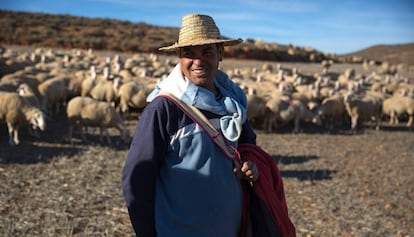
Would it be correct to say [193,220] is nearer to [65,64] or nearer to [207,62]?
[207,62]

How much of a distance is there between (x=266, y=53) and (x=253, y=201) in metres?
41.9

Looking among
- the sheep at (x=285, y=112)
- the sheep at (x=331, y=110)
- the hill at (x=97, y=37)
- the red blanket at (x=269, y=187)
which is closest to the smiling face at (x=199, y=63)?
the red blanket at (x=269, y=187)

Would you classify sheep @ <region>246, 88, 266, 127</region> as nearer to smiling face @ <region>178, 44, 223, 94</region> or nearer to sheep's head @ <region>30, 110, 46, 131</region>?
sheep's head @ <region>30, 110, 46, 131</region>

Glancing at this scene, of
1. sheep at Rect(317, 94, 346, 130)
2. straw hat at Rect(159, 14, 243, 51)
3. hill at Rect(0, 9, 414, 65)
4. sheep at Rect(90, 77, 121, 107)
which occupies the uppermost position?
hill at Rect(0, 9, 414, 65)

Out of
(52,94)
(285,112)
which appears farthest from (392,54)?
(52,94)

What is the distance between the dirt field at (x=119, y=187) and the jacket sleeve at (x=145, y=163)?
316cm

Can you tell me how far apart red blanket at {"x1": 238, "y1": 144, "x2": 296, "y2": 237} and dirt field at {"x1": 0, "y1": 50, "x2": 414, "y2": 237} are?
3.10m

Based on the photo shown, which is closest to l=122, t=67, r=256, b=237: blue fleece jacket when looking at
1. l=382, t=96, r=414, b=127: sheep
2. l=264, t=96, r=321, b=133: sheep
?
l=264, t=96, r=321, b=133: sheep

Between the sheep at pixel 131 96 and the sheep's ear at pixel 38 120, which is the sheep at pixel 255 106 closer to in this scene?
the sheep at pixel 131 96

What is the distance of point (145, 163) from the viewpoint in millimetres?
2127

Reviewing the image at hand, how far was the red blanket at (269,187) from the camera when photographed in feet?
8.01

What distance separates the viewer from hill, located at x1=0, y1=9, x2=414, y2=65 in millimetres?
39531

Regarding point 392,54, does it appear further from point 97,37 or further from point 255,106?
point 255,106

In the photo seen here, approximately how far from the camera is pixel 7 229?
16.2ft
